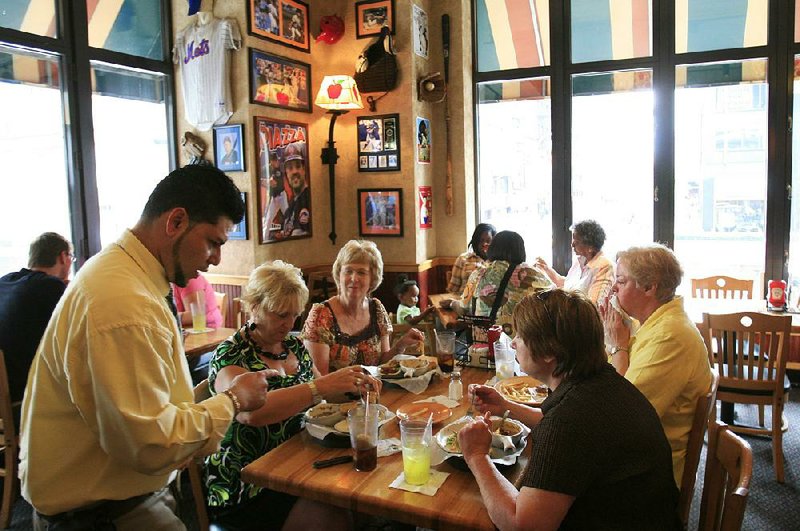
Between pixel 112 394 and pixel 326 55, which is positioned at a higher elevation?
pixel 326 55

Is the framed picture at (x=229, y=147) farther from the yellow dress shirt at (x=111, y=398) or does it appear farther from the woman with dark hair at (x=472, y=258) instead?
the yellow dress shirt at (x=111, y=398)

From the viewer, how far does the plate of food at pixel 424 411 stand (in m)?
2.19

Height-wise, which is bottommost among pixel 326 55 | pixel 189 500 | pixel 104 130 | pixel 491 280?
pixel 189 500

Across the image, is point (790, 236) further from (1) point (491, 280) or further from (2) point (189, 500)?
(2) point (189, 500)

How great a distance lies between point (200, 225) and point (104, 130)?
366cm

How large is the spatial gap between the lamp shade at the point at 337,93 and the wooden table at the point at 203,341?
2131mm

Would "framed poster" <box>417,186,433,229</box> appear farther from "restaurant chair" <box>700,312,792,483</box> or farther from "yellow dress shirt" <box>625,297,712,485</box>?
"yellow dress shirt" <box>625,297,712,485</box>

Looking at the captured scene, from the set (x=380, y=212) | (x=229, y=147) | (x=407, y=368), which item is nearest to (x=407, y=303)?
(x=380, y=212)

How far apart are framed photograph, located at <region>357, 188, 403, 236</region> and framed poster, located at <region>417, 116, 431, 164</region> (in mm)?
361

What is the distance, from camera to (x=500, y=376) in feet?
8.70

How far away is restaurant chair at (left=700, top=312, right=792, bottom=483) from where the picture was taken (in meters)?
3.45

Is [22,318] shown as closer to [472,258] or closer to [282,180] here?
[282,180]

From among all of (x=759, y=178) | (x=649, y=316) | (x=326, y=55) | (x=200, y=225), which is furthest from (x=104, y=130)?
(x=759, y=178)

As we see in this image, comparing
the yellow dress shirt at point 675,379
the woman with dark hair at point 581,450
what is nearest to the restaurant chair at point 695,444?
the yellow dress shirt at point 675,379
